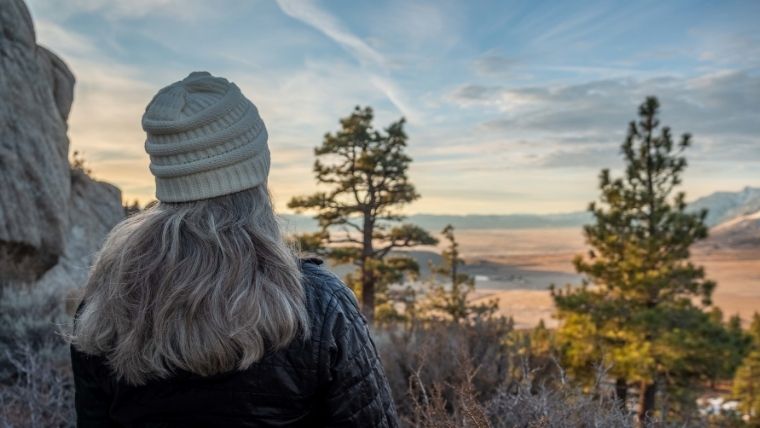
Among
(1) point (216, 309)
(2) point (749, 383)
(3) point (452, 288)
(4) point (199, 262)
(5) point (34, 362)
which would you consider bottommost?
(2) point (749, 383)

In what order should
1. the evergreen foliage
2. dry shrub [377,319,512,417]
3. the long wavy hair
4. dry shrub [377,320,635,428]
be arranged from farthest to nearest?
the evergreen foliage
dry shrub [377,319,512,417]
dry shrub [377,320,635,428]
the long wavy hair

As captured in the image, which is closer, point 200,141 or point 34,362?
point 200,141

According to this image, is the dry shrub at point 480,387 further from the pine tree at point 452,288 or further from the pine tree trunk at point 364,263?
the pine tree at point 452,288

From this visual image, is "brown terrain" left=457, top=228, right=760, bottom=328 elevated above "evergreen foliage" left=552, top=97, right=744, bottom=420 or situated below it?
below

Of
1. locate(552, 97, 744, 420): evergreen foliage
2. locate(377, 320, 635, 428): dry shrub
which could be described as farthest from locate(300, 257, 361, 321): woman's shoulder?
locate(552, 97, 744, 420): evergreen foliage

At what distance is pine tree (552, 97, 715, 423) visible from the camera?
1489 centimetres

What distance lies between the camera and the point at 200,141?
160cm

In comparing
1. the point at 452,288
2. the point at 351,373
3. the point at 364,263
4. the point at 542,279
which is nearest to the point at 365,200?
the point at 364,263

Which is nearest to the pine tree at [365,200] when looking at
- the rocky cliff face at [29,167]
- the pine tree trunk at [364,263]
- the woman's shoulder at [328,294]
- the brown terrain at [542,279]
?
the pine tree trunk at [364,263]

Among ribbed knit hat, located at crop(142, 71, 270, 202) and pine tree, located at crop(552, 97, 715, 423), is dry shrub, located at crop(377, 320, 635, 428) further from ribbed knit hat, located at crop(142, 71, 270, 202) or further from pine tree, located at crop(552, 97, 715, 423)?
pine tree, located at crop(552, 97, 715, 423)

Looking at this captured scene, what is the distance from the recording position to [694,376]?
15883 millimetres

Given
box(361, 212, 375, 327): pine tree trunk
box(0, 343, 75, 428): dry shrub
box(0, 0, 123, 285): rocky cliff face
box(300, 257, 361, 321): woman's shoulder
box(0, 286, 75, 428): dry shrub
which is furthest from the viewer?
box(361, 212, 375, 327): pine tree trunk

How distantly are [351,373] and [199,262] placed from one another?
1.69ft

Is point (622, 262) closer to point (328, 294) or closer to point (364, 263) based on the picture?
point (364, 263)
